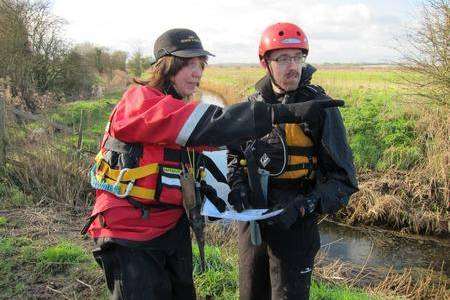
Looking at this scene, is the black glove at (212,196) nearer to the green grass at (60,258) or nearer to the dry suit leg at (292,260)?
the dry suit leg at (292,260)

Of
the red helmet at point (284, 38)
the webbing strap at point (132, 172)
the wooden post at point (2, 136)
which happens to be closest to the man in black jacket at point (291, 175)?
the red helmet at point (284, 38)

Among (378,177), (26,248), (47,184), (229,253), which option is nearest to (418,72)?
(378,177)

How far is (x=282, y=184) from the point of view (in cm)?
308

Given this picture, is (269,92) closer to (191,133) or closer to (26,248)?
(191,133)

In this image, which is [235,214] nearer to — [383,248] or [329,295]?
[329,295]

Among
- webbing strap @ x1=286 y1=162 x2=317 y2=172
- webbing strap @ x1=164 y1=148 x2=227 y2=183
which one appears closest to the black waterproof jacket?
webbing strap @ x1=286 y1=162 x2=317 y2=172

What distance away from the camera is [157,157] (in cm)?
247

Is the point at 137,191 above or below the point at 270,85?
below

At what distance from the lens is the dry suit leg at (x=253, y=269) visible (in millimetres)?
3225

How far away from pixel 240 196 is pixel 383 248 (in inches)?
281

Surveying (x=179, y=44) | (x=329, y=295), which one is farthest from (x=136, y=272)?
(x=329, y=295)

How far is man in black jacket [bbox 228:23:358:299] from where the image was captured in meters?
2.88

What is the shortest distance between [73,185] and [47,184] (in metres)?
0.39

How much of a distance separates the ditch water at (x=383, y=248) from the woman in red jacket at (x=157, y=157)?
20.4 feet
